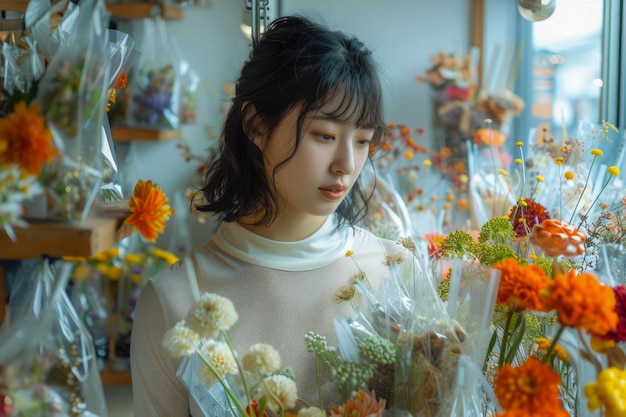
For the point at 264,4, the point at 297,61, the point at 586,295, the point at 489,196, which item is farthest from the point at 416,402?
the point at 489,196

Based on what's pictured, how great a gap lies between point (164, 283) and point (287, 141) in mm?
289

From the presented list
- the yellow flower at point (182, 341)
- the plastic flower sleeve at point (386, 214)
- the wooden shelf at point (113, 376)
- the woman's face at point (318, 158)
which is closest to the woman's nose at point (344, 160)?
the woman's face at point (318, 158)

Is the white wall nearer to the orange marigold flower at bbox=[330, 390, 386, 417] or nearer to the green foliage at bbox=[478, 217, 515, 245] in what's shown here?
the green foliage at bbox=[478, 217, 515, 245]

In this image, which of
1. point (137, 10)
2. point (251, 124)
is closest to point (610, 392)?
point (251, 124)

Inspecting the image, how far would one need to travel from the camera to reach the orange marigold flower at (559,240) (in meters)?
0.90

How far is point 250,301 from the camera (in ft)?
3.79

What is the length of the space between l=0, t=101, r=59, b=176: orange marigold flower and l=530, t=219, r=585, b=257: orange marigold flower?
57cm

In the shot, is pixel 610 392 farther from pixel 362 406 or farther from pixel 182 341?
pixel 182 341

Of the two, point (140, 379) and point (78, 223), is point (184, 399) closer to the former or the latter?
point (140, 379)

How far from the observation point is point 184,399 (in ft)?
3.72

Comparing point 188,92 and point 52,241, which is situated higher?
point 188,92

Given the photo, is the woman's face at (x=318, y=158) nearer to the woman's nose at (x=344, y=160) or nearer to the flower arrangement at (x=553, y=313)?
the woman's nose at (x=344, y=160)

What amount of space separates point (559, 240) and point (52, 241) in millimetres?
576

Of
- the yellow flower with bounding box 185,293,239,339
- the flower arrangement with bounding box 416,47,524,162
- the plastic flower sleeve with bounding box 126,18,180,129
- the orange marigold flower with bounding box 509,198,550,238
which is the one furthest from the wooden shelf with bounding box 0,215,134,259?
the flower arrangement with bounding box 416,47,524,162
